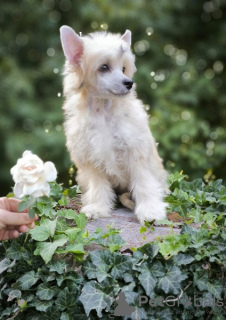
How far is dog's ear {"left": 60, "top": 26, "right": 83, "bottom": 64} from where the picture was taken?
2564mm

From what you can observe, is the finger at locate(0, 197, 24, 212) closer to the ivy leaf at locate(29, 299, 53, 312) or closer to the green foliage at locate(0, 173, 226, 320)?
the green foliage at locate(0, 173, 226, 320)

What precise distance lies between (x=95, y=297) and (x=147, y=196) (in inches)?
32.1

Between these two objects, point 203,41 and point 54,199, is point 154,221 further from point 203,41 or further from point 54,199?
point 203,41

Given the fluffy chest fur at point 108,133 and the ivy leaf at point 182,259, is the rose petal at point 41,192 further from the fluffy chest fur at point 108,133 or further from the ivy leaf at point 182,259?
the fluffy chest fur at point 108,133

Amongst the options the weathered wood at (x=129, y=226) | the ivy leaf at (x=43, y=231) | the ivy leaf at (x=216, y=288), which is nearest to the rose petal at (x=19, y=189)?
the ivy leaf at (x=43, y=231)

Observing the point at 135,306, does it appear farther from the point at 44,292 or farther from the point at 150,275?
the point at 44,292

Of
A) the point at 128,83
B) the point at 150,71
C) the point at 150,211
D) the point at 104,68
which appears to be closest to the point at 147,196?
the point at 150,211

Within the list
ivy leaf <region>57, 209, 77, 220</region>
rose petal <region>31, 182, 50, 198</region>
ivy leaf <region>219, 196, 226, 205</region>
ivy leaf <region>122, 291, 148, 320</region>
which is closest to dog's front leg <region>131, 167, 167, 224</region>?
ivy leaf <region>219, 196, 226, 205</region>

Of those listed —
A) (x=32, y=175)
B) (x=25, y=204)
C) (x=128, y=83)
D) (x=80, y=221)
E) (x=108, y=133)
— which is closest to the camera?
(x=32, y=175)

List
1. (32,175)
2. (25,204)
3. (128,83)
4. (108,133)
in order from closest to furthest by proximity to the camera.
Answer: (32,175), (25,204), (128,83), (108,133)

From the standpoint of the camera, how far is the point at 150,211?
8.55 ft

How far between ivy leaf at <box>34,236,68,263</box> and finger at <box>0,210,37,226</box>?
0.12 m

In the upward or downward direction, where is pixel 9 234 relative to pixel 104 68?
downward

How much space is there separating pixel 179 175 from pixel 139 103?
25.3 inches
